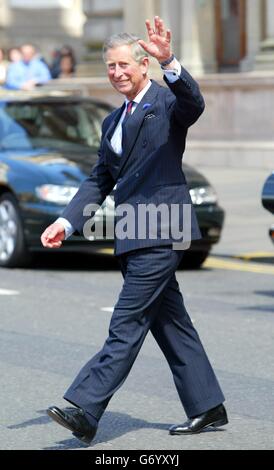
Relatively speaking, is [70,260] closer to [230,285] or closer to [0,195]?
[0,195]

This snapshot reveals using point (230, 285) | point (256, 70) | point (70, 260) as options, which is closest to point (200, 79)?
point (256, 70)

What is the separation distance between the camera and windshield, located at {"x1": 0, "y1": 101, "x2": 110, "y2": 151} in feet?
46.4

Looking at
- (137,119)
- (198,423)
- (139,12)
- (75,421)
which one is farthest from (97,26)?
(75,421)

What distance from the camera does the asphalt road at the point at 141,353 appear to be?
6.83 m

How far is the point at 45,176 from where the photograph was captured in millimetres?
13133

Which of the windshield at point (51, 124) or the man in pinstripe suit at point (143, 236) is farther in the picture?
the windshield at point (51, 124)

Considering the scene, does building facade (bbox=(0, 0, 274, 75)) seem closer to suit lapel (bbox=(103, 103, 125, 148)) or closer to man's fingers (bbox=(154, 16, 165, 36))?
suit lapel (bbox=(103, 103, 125, 148))

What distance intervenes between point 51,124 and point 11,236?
4.83 feet

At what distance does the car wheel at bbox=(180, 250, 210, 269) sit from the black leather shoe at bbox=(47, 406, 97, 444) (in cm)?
711

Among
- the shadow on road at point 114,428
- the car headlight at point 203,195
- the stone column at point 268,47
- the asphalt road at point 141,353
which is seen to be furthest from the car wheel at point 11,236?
the stone column at point 268,47

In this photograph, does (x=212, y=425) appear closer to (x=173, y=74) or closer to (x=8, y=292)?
(x=173, y=74)

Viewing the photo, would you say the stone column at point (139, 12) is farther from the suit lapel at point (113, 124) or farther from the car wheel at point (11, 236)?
the suit lapel at point (113, 124)

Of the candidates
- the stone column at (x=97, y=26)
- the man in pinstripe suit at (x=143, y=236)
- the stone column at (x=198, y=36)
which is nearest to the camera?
the man in pinstripe suit at (x=143, y=236)

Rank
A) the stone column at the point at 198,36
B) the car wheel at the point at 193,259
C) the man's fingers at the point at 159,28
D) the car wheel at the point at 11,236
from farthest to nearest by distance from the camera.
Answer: the stone column at the point at 198,36
the car wheel at the point at 193,259
the car wheel at the point at 11,236
the man's fingers at the point at 159,28
